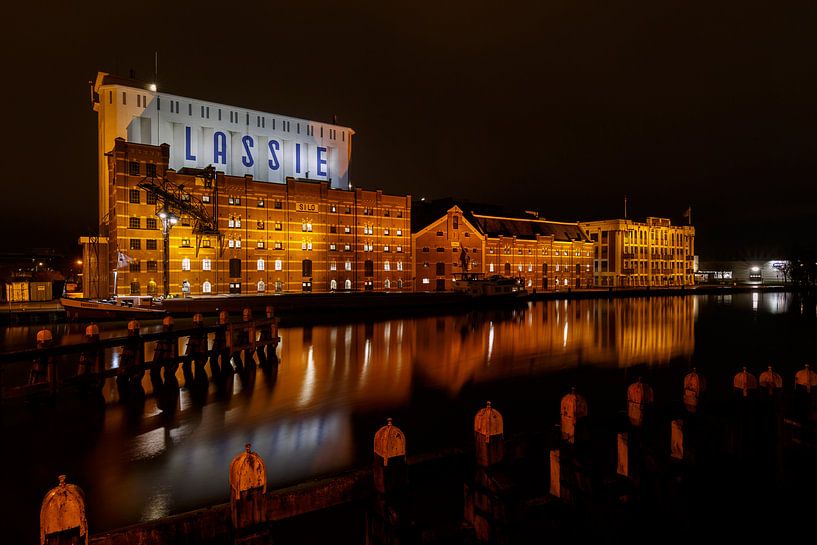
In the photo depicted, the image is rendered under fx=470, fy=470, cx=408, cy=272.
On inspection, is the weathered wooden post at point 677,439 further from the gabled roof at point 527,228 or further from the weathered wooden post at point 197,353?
the gabled roof at point 527,228

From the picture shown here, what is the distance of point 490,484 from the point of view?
20.5ft

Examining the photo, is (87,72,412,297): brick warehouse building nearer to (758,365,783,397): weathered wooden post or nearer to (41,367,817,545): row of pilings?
(41,367,817,545): row of pilings

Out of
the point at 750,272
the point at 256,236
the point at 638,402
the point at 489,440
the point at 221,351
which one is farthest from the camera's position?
the point at 750,272

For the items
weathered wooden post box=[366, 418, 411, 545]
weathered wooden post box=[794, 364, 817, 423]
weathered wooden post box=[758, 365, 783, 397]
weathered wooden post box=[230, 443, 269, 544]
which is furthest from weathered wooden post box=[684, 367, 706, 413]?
weathered wooden post box=[230, 443, 269, 544]

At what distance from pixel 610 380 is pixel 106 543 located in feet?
68.6

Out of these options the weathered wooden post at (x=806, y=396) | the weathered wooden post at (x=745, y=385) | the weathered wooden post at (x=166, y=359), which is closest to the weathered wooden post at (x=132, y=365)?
the weathered wooden post at (x=166, y=359)

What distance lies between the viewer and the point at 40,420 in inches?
567

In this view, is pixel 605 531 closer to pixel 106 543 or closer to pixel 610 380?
pixel 106 543

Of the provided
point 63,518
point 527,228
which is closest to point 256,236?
point 527,228

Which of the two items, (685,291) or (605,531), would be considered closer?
(605,531)

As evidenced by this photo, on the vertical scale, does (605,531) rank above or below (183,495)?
above

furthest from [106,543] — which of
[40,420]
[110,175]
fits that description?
[110,175]

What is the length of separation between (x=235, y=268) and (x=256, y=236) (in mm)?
4827

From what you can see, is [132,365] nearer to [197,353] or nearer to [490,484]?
[197,353]
